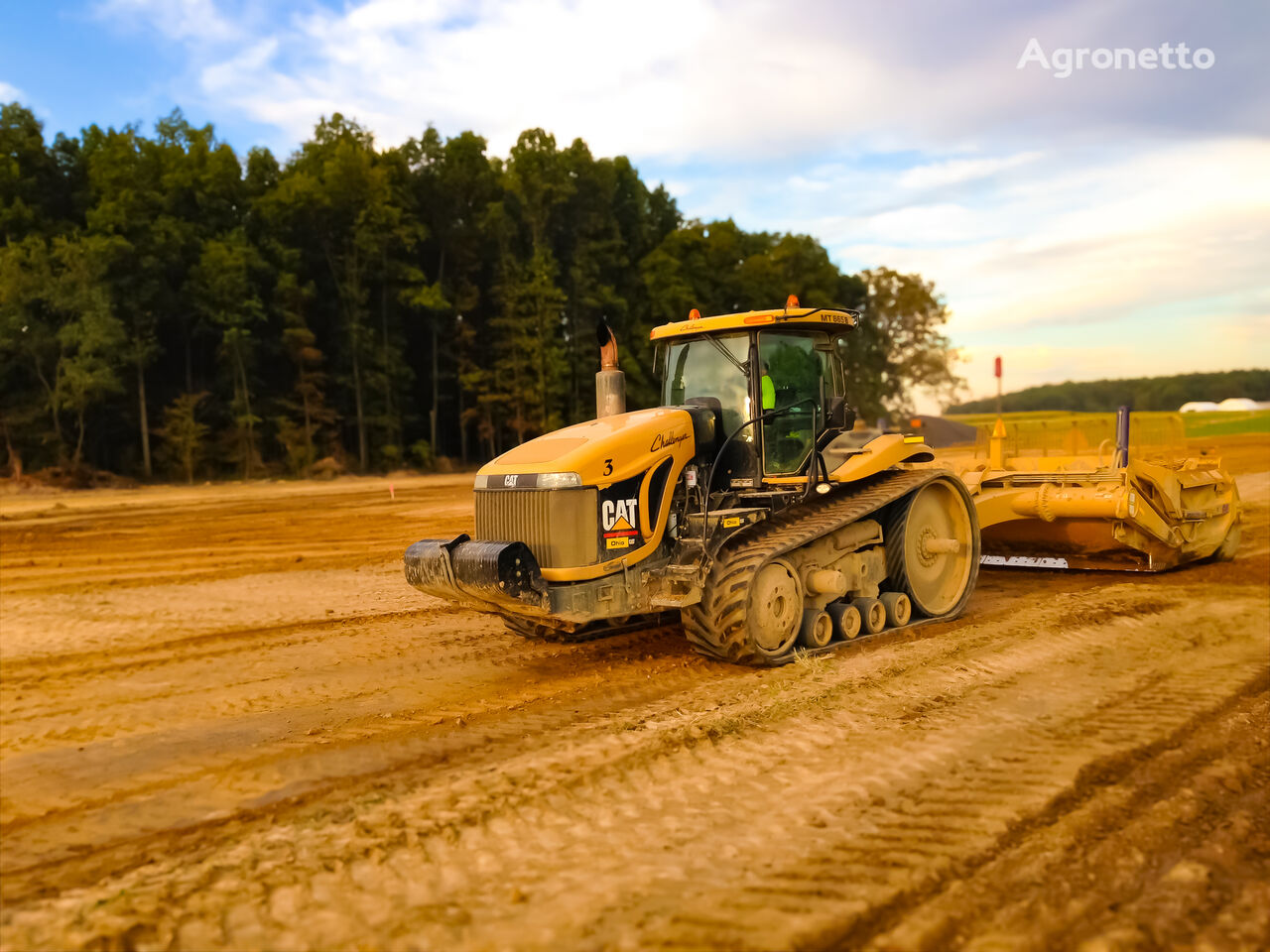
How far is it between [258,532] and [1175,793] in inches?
644

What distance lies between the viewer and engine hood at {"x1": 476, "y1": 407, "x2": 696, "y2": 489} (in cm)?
691

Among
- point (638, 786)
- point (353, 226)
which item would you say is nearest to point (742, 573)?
point (638, 786)

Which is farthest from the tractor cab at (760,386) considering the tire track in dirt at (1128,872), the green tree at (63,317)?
the green tree at (63,317)

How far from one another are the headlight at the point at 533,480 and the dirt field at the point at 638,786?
1445 mm

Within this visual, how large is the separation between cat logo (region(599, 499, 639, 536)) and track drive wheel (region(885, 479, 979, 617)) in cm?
295

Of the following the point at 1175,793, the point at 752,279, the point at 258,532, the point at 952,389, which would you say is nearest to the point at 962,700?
→ the point at 1175,793

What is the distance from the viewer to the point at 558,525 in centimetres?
688

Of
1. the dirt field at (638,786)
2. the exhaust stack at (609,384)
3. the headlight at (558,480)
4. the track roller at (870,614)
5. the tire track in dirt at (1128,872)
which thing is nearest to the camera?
the tire track in dirt at (1128,872)

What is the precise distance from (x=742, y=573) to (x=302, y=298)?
1339 inches

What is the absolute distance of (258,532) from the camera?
18156 millimetres

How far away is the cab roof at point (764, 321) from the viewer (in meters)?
7.88

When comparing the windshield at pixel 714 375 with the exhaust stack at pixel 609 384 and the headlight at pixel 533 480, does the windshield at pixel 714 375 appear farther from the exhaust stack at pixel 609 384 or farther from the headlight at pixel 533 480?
the headlight at pixel 533 480

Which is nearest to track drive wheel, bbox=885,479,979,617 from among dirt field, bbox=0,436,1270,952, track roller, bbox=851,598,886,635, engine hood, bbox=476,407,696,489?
dirt field, bbox=0,436,1270,952

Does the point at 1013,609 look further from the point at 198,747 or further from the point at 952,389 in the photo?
the point at 952,389
